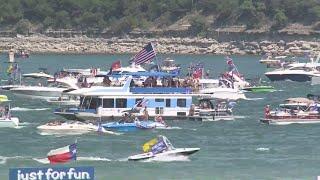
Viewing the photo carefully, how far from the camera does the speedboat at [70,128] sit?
7250cm

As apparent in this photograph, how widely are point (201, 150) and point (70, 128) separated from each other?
9.15m

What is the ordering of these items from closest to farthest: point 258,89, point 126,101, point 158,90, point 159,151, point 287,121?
point 159,151
point 126,101
point 287,121
point 158,90
point 258,89

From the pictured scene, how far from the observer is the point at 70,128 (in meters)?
72.3

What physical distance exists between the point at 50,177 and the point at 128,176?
15.3 metres

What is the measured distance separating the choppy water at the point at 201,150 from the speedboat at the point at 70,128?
565mm

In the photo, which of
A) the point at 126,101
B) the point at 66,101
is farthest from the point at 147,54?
the point at 66,101

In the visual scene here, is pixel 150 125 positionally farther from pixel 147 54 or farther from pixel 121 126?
pixel 147 54

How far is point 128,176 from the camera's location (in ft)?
188

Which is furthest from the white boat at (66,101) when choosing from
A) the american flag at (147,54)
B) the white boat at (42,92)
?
the american flag at (147,54)

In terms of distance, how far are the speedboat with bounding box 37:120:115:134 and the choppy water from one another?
57 cm

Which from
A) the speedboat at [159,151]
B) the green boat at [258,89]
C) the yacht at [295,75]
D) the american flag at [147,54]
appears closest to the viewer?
the speedboat at [159,151]

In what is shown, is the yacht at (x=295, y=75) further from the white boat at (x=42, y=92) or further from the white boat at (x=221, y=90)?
the white boat at (x=42, y=92)

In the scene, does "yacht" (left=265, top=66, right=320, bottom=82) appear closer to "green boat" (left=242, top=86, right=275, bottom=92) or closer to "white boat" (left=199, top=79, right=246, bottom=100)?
"green boat" (left=242, top=86, right=275, bottom=92)

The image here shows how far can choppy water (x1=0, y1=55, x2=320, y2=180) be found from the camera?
5881cm
